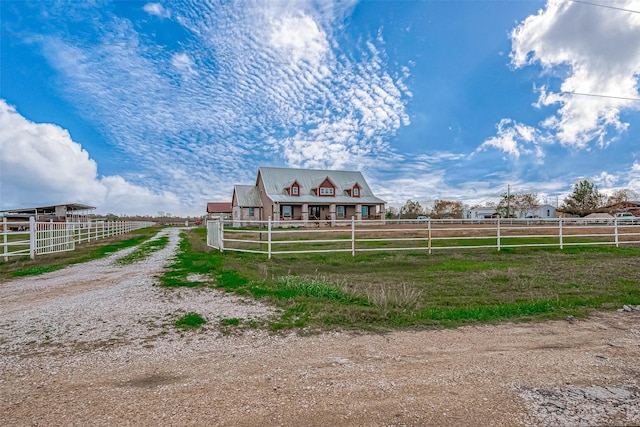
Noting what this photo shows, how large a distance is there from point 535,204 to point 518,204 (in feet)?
10.2

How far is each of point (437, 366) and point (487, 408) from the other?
0.72 m

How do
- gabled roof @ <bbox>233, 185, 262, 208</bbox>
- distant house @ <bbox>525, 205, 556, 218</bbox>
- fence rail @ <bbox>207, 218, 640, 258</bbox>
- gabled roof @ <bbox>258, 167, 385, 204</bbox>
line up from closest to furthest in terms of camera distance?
1. fence rail @ <bbox>207, 218, 640, 258</bbox>
2. gabled roof @ <bbox>258, 167, 385, 204</bbox>
3. gabled roof @ <bbox>233, 185, 262, 208</bbox>
4. distant house @ <bbox>525, 205, 556, 218</bbox>

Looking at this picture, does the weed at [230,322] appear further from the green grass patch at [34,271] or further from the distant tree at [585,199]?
the distant tree at [585,199]

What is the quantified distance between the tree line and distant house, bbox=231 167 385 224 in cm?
1227

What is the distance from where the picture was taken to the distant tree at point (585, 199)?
191 feet

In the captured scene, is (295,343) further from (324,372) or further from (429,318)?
(429,318)

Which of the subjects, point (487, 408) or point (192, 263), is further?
point (192, 263)

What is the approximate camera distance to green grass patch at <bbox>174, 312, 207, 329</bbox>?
4371 millimetres

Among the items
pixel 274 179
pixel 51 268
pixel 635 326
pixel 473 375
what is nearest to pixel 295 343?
pixel 473 375

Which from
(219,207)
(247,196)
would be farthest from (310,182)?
(219,207)

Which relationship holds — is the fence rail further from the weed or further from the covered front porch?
the covered front porch

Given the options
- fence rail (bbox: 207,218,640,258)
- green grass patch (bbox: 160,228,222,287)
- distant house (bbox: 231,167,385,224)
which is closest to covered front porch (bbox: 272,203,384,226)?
distant house (bbox: 231,167,385,224)

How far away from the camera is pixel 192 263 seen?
10188mm

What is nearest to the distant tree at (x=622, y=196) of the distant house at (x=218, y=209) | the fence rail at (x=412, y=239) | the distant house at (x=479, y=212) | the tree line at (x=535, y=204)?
the tree line at (x=535, y=204)
